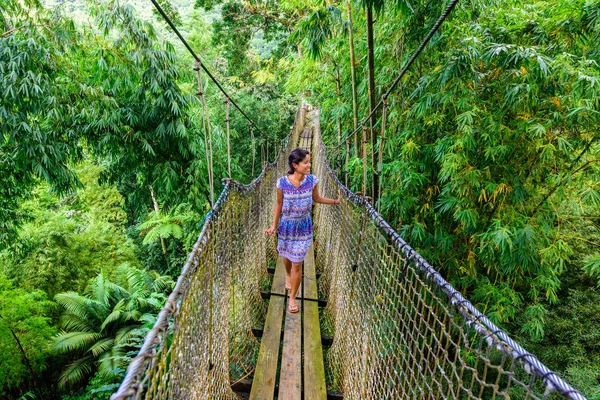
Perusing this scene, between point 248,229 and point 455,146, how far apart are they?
4.07ft

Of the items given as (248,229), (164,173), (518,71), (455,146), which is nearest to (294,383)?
(248,229)

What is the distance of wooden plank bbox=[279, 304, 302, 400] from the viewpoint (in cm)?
143

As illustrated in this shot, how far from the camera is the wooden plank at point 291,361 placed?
143 centimetres

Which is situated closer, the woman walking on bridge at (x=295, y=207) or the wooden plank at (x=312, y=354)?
the wooden plank at (x=312, y=354)

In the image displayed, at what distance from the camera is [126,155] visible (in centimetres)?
358

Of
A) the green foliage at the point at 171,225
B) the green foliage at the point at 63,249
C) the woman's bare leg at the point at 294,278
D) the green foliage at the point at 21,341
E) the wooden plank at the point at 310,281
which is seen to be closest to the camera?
the woman's bare leg at the point at 294,278

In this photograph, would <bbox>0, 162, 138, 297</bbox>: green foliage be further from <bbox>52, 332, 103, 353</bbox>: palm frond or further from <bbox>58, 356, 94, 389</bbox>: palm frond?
<bbox>58, 356, 94, 389</bbox>: palm frond

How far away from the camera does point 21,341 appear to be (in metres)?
3.75

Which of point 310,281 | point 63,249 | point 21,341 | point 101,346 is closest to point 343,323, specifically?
point 310,281

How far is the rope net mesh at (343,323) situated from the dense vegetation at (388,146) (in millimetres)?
721

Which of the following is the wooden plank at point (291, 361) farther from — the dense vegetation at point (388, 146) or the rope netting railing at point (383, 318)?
the dense vegetation at point (388, 146)

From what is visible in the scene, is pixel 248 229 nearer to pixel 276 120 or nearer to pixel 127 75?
pixel 127 75

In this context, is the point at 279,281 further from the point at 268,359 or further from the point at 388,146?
the point at 388,146

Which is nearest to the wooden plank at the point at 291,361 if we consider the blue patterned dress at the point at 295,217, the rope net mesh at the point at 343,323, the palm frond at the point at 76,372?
the rope net mesh at the point at 343,323
